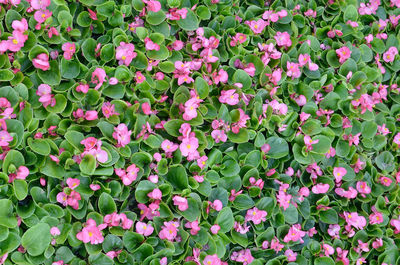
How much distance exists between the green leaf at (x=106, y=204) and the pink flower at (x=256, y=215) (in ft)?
1.68

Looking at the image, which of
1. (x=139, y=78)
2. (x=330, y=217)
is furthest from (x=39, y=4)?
(x=330, y=217)

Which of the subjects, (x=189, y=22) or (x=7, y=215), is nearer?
(x=7, y=215)

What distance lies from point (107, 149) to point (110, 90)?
0.24 meters

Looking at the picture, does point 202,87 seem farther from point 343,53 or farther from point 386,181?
point 386,181

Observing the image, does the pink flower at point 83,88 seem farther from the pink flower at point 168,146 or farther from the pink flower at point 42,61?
the pink flower at point 168,146

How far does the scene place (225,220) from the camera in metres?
1.56

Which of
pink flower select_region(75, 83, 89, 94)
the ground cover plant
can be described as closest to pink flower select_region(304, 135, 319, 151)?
the ground cover plant

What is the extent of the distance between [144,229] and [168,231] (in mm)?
82

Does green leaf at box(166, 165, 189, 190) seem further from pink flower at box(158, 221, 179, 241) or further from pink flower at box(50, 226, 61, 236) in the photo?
pink flower at box(50, 226, 61, 236)

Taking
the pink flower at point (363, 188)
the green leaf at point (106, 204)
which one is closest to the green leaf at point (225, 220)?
the green leaf at point (106, 204)

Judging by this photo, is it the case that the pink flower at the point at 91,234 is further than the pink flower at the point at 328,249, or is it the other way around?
the pink flower at the point at 328,249

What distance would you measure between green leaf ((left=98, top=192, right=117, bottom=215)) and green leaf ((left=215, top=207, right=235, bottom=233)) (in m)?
0.38

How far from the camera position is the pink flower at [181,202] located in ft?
4.78

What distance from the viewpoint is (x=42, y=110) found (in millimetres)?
1469
